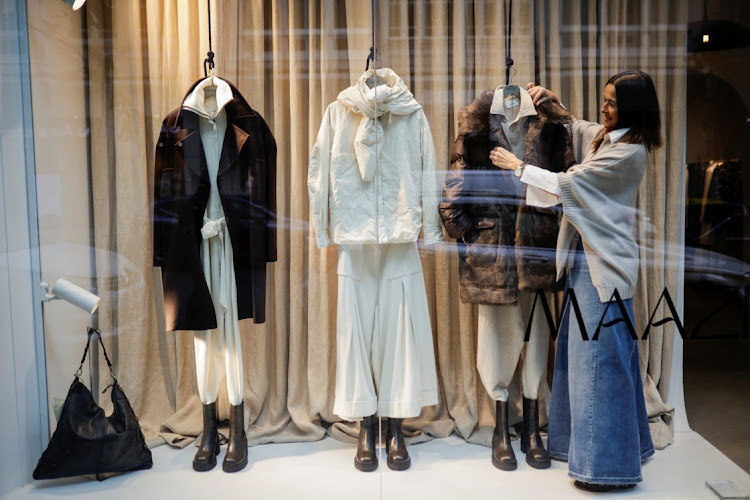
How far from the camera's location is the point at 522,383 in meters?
2.70

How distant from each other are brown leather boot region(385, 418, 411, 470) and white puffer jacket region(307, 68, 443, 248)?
0.80 metres

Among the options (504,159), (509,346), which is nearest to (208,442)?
(509,346)

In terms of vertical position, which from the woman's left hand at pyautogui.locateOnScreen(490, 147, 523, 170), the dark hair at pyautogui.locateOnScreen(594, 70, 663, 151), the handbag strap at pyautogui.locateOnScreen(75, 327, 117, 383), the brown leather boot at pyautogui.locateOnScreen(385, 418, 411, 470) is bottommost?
the brown leather boot at pyautogui.locateOnScreen(385, 418, 411, 470)

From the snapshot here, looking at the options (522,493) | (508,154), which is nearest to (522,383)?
(522,493)

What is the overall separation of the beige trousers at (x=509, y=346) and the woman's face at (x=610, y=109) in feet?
2.48

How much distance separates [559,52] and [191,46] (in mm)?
1615

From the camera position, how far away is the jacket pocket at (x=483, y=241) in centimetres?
259

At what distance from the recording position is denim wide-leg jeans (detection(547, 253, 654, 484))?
2.38m

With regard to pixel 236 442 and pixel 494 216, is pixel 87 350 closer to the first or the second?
pixel 236 442

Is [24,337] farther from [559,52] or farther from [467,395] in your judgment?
[559,52]

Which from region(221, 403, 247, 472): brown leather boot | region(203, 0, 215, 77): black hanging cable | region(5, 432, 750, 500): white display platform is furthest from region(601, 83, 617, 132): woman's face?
region(221, 403, 247, 472): brown leather boot

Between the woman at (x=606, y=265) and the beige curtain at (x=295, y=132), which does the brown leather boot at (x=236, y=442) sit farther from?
the woman at (x=606, y=265)

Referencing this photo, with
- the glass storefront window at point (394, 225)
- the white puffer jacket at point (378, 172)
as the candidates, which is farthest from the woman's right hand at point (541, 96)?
the white puffer jacket at point (378, 172)

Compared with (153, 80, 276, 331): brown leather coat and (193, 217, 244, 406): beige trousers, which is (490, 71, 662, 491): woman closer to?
(153, 80, 276, 331): brown leather coat
